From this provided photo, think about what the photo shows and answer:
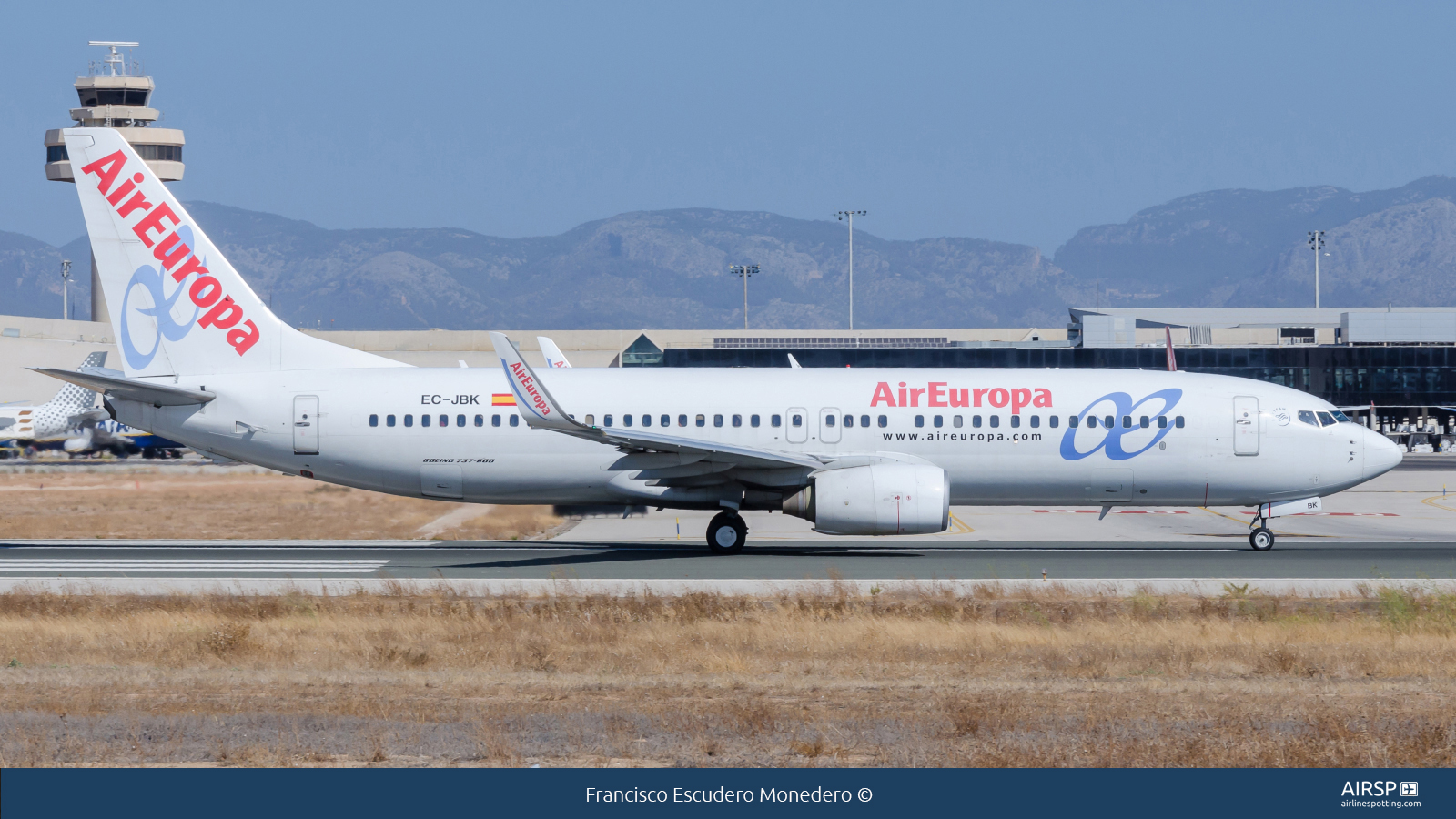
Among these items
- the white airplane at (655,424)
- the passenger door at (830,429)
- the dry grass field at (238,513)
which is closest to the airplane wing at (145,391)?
the white airplane at (655,424)

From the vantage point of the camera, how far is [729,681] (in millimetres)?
15047

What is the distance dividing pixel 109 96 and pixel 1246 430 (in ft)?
426

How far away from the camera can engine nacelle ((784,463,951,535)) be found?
89.8 feet

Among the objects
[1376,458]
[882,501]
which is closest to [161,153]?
[882,501]

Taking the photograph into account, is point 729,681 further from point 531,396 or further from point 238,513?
point 238,513

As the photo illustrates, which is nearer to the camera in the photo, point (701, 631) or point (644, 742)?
point (644, 742)

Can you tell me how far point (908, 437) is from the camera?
29641 millimetres

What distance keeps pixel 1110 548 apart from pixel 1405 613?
11247mm

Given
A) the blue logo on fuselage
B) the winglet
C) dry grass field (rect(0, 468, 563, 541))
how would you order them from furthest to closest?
dry grass field (rect(0, 468, 563, 541)) → the blue logo on fuselage → the winglet

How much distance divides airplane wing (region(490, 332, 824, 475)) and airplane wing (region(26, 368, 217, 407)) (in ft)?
23.8

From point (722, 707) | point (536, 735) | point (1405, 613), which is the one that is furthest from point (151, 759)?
point (1405, 613)

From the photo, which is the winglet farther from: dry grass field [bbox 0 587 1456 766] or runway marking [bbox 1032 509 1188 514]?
runway marking [bbox 1032 509 1188 514]

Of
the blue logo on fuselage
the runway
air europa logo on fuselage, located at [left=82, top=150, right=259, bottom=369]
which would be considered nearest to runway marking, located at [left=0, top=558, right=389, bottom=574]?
the runway

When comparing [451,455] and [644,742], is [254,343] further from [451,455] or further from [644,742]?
[644,742]
